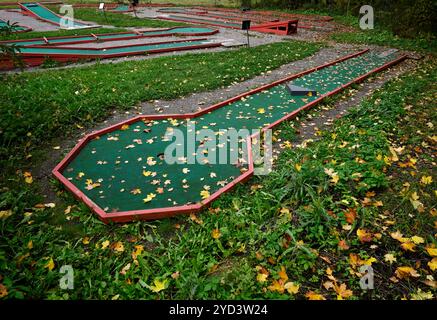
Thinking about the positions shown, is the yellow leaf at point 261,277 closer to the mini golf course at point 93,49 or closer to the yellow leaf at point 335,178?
the yellow leaf at point 335,178

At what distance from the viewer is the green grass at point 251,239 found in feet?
9.19

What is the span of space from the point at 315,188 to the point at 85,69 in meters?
8.67

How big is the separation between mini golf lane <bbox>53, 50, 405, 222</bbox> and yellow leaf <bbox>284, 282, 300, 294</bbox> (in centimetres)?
153

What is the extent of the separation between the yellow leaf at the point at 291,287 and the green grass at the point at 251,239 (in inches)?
2.1

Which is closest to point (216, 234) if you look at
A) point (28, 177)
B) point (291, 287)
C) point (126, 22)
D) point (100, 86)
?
point (291, 287)

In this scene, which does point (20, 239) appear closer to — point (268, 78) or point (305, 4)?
point (268, 78)

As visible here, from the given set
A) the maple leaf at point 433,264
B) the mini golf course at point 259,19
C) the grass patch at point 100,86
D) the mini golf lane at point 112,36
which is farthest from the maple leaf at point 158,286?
the mini golf course at point 259,19

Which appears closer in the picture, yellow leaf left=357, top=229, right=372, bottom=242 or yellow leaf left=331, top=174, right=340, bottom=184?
yellow leaf left=357, top=229, right=372, bottom=242

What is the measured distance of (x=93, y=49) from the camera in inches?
464

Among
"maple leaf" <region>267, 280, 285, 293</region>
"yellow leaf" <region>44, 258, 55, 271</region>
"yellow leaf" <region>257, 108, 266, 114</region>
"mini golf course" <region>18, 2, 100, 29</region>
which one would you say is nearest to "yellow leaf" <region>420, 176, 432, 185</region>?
"maple leaf" <region>267, 280, 285, 293</region>

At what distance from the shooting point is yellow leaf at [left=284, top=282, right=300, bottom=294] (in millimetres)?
2672

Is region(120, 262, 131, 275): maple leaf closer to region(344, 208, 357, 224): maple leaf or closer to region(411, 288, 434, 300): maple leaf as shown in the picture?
region(344, 208, 357, 224): maple leaf

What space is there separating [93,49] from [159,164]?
9.44m
